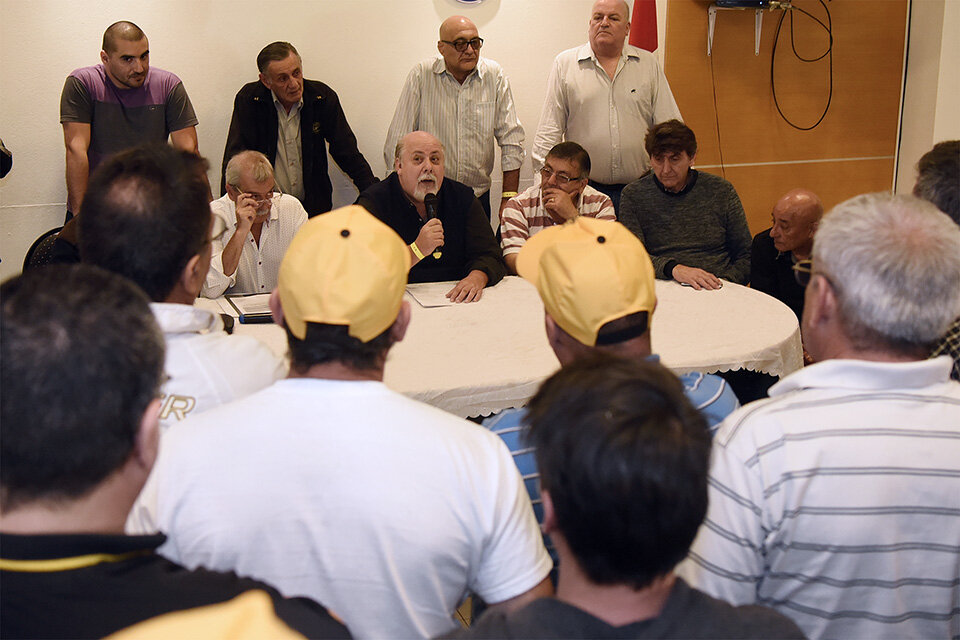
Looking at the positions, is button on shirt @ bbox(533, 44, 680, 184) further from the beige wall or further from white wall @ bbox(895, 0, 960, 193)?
white wall @ bbox(895, 0, 960, 193)

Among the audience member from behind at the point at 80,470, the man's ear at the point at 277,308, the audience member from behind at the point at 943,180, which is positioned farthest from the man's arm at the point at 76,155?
the audience member from behind at the point at 80,470

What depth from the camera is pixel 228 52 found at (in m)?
4.94

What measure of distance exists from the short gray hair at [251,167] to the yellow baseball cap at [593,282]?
6.57 ft

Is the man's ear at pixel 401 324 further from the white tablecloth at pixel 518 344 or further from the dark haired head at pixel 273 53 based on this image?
the dark haired head at pixel 273 53

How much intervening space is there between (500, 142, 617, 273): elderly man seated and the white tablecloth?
29.7 inches

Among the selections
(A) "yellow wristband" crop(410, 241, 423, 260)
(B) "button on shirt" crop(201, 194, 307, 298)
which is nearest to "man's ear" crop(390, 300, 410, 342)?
(A) "yellow wristband" crop(410, 241, 423, 260)

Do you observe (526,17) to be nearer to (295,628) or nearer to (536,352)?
(536,352)

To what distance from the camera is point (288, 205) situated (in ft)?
11.8

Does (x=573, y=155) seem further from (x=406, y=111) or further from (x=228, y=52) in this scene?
(x=228, y=52)

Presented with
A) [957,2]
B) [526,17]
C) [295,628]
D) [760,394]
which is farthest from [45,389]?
A: [957,2]

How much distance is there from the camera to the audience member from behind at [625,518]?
0.88 meters

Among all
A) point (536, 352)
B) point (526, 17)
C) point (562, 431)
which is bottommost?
point (536, 352)

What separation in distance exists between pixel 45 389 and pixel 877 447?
103cm

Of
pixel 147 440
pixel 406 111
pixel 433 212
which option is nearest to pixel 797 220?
pixel 433 212
